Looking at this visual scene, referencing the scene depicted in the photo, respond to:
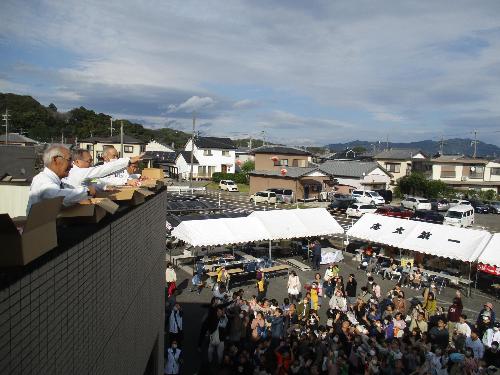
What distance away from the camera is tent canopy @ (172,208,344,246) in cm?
1705

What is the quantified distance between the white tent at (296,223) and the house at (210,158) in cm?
4702

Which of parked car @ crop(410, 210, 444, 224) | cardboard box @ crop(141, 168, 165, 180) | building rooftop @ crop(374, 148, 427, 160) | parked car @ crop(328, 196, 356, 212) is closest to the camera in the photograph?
cardboard box @ crop(141, 168, 165, 180)

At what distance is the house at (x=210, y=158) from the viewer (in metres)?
67.9

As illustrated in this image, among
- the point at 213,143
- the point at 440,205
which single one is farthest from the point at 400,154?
the point at 213,143

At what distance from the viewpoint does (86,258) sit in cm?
298

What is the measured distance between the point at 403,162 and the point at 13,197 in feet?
188

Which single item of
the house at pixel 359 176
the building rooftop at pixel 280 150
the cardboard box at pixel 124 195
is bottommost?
the house at pixel 359 176

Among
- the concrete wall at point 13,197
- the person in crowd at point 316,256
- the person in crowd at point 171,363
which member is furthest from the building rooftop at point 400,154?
the concrete wall at point 13,197

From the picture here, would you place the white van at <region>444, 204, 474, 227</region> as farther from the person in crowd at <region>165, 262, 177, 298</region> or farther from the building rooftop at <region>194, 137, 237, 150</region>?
the building rooftop at <region>194, 137, 237, 150</region>

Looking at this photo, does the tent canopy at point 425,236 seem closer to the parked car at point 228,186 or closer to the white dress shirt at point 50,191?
the white dress shirt at point 50,191

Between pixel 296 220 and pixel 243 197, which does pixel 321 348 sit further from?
pixel 243 197

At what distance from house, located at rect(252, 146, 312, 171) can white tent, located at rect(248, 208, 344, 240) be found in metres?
31.5

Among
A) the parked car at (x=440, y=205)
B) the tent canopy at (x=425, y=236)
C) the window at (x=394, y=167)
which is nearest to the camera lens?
the tent canopy at (x=425, y=236)

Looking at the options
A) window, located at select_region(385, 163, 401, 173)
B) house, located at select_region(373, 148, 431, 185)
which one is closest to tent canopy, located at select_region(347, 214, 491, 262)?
house, located at select_region(373, 148, 431, 185)
